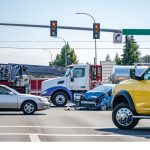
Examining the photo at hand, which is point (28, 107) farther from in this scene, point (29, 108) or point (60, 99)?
point (60, 99)

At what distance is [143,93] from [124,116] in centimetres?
102

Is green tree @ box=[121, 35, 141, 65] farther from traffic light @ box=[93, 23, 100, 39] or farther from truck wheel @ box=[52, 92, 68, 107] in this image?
truck wheel @ box=[52, 92, 68, 107]

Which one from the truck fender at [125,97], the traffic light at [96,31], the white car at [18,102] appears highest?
the traffic light at [96,31]

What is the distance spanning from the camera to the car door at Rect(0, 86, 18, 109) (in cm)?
2562

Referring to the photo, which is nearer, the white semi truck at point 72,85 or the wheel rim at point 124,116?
the wheel rim at point 124,116

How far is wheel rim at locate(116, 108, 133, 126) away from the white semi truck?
740 inches

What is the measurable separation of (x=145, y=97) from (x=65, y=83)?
20195mm

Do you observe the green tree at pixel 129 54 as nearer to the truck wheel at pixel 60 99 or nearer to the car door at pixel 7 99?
the truck wheel at pixel 60 99

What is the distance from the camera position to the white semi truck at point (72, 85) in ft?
119

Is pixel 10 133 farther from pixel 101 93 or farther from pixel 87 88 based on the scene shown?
pixel 87 88

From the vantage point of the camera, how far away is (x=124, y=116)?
17.2 m

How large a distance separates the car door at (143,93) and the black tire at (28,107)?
32.7ft

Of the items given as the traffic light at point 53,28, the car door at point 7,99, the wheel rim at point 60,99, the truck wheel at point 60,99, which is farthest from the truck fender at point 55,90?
the car door at point 7,99
